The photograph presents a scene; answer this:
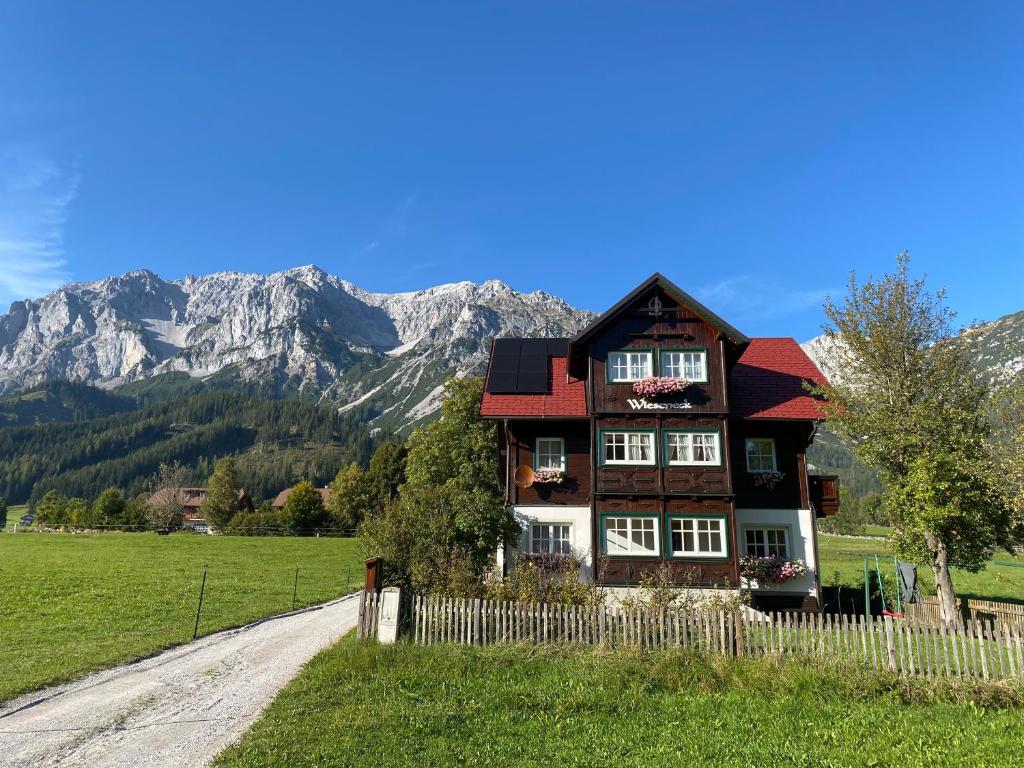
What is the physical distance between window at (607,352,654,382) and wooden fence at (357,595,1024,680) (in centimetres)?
1255

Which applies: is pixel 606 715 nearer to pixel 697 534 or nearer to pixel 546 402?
pixel 697 534

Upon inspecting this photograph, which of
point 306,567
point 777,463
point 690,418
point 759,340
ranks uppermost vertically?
point 759,340

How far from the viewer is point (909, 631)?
13.4 metres

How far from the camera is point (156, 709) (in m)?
11.7

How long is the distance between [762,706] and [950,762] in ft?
10.1

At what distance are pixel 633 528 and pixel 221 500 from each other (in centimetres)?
8126

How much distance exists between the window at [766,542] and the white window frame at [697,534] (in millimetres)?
1925

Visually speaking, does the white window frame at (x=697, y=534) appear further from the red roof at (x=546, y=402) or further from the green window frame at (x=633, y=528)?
the red roof at (x=546, y=402)

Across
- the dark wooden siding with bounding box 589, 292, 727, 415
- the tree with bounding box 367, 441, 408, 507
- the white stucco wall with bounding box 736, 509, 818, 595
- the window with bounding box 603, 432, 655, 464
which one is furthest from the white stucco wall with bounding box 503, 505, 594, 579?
the tree with bounding box 367, 441, 408, 507

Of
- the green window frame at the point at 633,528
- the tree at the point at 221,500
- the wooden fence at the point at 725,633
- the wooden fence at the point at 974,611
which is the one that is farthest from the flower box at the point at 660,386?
the tree at the point at 221,500

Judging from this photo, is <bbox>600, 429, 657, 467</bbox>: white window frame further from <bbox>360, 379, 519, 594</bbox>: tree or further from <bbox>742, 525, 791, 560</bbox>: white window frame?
<bbox>742, 525, 791, 560</bbox>: white window frame

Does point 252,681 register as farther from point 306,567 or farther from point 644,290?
point 306,567

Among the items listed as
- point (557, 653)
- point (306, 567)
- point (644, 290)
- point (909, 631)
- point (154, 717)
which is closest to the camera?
point (154, 717)

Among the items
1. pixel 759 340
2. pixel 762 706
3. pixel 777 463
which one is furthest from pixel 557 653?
pixel 759 340
